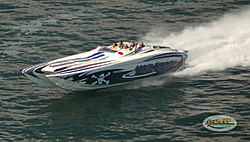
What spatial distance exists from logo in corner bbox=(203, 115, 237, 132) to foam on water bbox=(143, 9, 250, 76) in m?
5.29

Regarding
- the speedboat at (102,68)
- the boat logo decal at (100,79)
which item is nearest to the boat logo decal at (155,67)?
the speedboat at (102,68)

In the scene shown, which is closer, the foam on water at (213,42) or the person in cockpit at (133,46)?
the person in cockpit at (133,46)

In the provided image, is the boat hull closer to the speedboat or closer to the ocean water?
the speedboat

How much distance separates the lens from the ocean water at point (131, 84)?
47.9ft

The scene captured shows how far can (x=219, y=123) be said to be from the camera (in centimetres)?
1480

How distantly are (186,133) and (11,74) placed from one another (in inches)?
424

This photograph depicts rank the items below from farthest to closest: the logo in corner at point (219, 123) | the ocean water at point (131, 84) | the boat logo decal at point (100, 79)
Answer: the boat logo decal at point (100, 79), the ocean water at point (131, 84), the logo in corner at point (219, 123)

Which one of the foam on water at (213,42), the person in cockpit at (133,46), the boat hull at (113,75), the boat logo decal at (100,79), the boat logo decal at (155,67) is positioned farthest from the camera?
the foam on water at (213,42)

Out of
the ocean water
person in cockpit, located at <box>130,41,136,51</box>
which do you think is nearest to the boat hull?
the ocean water

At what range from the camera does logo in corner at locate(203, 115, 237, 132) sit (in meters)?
14.4

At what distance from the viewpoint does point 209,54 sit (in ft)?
73.2

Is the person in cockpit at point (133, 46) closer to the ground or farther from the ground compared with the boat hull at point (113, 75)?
farther from the ground

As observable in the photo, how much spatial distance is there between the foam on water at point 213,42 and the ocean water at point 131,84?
0.20 feet

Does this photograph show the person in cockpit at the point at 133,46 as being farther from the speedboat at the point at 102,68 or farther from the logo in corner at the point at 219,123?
the logo in corner at the point at 219,123
